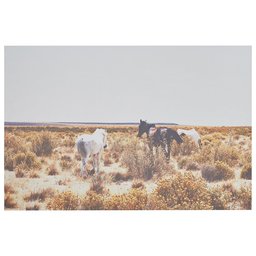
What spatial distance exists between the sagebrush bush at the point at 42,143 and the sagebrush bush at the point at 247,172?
3020 millimetres

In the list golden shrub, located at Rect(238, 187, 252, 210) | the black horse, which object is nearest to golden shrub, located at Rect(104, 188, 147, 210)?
the black horse

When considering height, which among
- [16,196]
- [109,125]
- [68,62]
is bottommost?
[16,196]

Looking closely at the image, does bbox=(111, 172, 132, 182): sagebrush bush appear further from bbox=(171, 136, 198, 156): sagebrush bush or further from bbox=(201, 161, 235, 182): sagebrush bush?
bbox=(201, 161, 235, 182): sagebrush bush

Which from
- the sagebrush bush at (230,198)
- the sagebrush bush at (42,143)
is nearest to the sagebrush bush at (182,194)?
the sagebrush bush at (230,198)

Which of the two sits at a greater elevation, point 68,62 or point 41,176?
point 68,62

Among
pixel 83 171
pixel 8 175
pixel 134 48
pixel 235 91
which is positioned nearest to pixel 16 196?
pixel 8 175

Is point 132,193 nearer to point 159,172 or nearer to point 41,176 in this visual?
point 159,172

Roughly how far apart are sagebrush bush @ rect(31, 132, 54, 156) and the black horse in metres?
1.42

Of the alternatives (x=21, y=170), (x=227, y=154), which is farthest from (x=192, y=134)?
(x=21, y=170)

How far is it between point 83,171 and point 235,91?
2662 millimetres

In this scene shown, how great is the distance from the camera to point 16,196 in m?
10.8

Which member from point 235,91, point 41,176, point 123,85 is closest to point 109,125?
point 123,85

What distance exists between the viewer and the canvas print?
10.8 metres

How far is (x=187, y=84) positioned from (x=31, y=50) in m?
2.47
